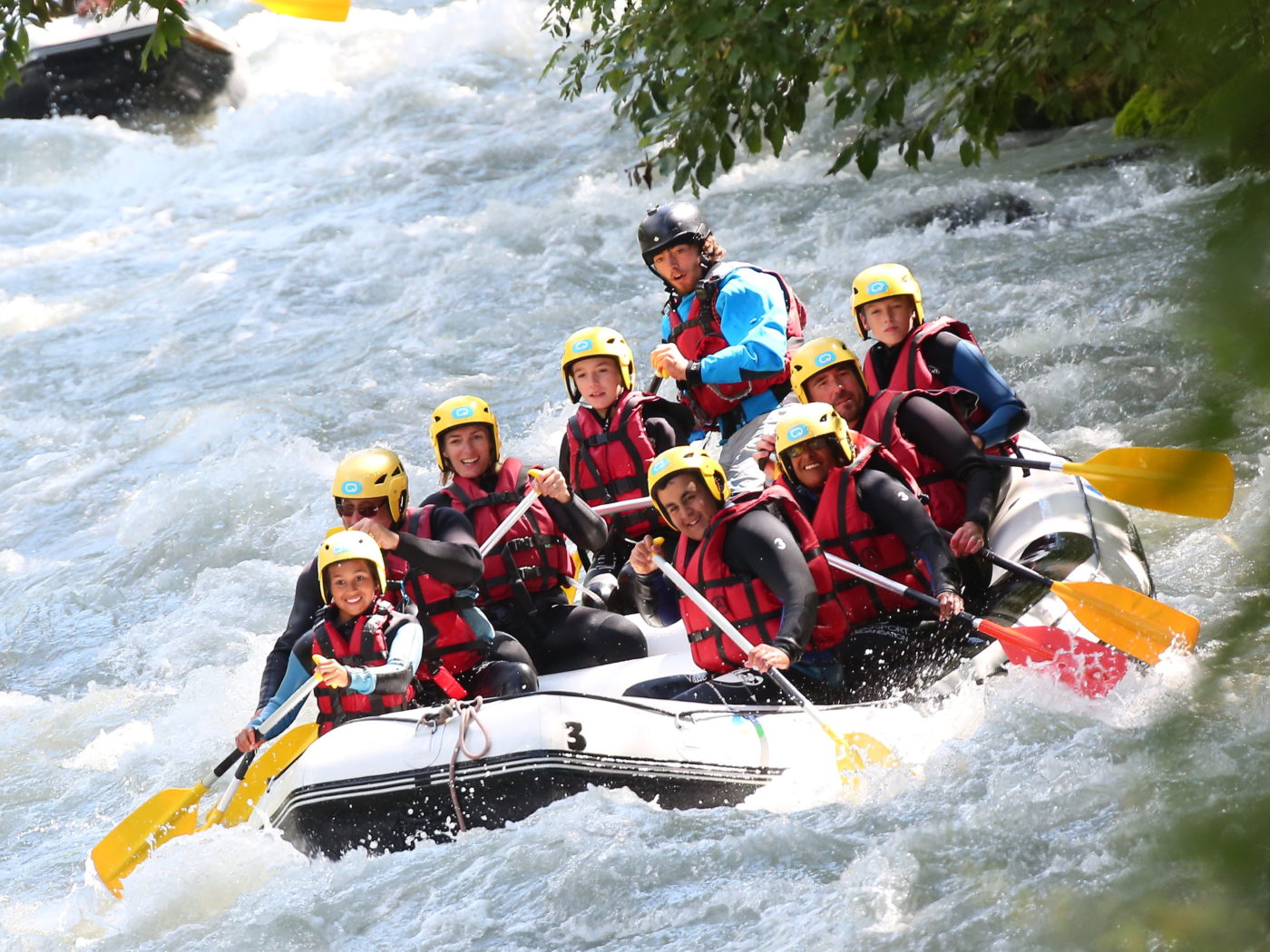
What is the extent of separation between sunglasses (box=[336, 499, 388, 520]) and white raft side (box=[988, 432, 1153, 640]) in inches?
85.6

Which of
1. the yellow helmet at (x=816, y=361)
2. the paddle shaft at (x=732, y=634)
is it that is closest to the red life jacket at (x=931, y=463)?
the yellow helmet at (x=816, y=361)

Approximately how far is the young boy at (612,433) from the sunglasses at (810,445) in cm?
76

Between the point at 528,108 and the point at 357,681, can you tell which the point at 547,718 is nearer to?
the point at 357,681

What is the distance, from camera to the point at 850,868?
3992mm

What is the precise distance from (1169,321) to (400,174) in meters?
14.3

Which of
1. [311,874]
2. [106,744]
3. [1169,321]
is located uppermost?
[1169,321]

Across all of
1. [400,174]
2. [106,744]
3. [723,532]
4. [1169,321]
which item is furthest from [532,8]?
[1169,321]

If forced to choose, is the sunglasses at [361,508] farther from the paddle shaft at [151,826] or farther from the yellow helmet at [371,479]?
the paddle shaft at [151,826]

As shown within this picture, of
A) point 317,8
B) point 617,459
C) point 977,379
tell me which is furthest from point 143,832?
point 317,8

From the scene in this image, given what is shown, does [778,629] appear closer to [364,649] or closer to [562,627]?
[562,627]

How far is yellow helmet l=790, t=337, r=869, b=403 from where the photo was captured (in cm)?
500

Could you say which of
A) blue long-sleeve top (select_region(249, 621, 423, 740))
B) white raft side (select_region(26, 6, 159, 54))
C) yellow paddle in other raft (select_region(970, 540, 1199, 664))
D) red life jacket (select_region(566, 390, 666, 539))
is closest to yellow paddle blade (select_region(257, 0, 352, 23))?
blue long-sleeve top (select_region(249, 621, 423, 740))

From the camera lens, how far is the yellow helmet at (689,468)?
4449 mm

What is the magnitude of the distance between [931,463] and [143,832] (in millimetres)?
3015
